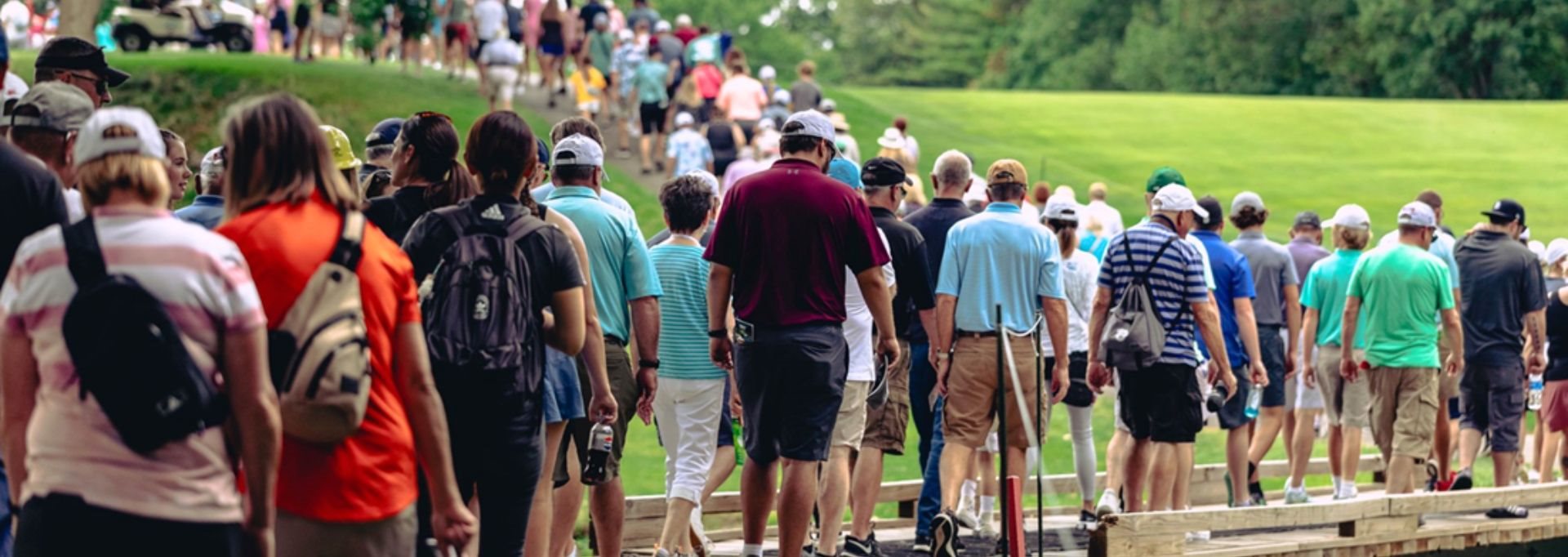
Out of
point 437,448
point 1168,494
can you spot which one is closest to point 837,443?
point 1168,494

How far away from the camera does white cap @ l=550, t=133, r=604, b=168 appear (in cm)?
835

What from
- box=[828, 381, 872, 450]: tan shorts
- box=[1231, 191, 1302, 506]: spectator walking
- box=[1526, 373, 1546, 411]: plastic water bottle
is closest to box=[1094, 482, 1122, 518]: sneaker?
box=[1231, 191, 1302, 506]: spectator walking

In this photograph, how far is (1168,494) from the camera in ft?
35.7

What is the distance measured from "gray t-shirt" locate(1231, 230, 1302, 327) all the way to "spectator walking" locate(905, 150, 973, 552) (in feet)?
8.85

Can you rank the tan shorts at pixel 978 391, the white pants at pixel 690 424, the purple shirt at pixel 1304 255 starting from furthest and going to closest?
the purple shirt at pixel 1304 255 → the tan shorts at pixel 978 391 → the white pants at pixel 690 424

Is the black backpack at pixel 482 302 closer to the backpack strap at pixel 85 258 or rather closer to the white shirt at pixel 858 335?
the backpack strap at pixel 85 258

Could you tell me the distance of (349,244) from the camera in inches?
198

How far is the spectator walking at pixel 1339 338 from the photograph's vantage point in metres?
13.2

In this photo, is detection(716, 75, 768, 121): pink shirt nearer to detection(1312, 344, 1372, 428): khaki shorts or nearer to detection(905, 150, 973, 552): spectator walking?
detection(1312, 344, 1372, 428): khaki shorts

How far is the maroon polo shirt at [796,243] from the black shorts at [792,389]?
0.24ft

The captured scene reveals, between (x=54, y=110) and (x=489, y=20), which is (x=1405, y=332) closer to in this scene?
(x=54, y=110)

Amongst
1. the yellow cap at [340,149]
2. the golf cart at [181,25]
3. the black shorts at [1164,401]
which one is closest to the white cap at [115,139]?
the yellow cap at [340,149]

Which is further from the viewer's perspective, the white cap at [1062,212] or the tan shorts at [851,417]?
the white cap at [1062,212]

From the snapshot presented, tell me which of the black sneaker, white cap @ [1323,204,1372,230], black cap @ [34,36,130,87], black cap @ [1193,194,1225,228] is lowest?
the black sneaker
